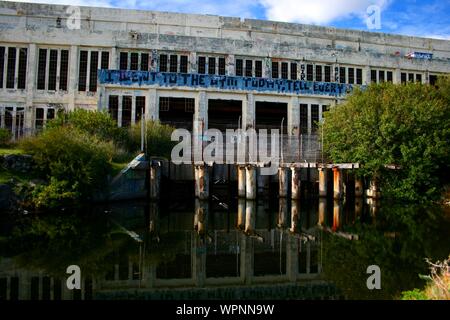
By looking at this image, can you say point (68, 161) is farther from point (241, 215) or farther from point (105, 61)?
point (105, 61)

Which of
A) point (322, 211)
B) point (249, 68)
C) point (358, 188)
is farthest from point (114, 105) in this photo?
point (358, 188)

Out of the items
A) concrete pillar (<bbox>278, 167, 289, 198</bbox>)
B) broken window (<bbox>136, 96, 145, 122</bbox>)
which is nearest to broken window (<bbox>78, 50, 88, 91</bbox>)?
broken window (<bbox>136, 96, 145, 122</bbox>)

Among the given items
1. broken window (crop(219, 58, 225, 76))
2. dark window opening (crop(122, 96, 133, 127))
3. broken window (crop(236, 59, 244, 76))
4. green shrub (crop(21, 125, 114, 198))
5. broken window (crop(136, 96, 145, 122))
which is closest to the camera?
green shrub (crop(21, 125, 114, 198))

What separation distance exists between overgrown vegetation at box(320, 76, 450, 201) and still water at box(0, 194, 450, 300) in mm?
4153

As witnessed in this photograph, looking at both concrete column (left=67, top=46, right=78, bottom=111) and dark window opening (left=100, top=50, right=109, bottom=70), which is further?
dark window opening (left=100, top=50, right=109, bottom=70)

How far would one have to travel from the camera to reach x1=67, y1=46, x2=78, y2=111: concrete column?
32.4 metres

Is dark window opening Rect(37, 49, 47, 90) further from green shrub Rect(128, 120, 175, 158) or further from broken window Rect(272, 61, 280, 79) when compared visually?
broken window Rect(272, 61, 280, 79)

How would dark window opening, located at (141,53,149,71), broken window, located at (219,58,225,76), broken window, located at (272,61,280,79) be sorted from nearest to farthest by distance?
dark window opening, located at (141,53,149,71)
broken window, located at (219,58,225,76)
broken window, located at (272,61,280,79)

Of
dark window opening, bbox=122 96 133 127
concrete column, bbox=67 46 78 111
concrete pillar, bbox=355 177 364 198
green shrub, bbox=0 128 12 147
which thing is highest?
concrete column, bbox=67 46 78 111

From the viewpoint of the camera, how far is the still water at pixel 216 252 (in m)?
9.90

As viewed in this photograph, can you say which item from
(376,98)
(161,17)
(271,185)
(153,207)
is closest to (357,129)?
(376,98)

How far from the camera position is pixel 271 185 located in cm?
2769

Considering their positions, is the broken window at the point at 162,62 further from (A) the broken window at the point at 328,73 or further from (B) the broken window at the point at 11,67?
(A) the broken window at the point at 328,73

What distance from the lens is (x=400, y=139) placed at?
84.9ft
